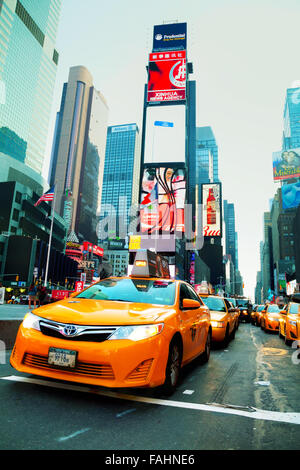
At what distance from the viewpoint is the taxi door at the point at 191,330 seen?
4.64m

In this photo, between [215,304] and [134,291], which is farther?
[215,304]

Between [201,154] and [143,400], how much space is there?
182 meters

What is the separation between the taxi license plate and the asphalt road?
41cm

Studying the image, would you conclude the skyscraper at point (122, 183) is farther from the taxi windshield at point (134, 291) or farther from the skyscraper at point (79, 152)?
the taxi windshield at point (134, 291)

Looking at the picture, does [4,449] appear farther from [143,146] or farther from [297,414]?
[143,146]

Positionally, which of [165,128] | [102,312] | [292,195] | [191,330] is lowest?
[191,330]

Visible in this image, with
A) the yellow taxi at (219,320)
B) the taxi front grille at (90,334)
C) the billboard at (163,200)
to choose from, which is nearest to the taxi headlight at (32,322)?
the taxi front grille at (90,334)

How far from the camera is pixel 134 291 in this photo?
4938mm

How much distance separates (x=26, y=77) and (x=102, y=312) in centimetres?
13073

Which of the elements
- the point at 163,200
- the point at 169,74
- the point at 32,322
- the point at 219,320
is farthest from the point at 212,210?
the point at 32,322

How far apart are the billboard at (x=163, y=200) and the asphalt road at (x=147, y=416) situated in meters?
54.6

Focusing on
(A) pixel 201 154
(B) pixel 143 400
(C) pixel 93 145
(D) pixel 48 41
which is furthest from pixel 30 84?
(B) pixel 143 400

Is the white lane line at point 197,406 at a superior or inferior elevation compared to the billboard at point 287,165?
inferior

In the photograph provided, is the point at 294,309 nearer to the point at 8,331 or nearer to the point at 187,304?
the point at 187,304
